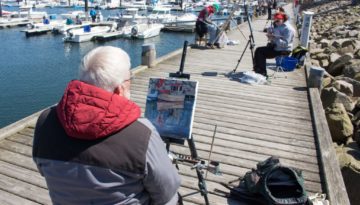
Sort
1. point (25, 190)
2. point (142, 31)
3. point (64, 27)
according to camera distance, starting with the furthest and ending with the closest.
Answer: point (64, 27) → point (142, 31) → point (25, 190)

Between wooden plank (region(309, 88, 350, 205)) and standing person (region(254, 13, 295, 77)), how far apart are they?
9.19 ft

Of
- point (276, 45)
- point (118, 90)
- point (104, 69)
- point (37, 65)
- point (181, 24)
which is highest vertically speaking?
point (104, 69)

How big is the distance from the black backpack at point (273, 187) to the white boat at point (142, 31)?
101 feet

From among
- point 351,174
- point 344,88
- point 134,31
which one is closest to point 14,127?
point 351,174

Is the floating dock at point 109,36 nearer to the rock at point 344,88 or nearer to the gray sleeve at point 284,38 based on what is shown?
→ the gray sleeve at point 284,38

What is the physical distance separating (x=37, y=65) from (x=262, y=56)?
20.2m

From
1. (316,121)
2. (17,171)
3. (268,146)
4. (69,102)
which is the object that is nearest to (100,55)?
(69,102)

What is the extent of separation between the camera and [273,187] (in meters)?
3.71

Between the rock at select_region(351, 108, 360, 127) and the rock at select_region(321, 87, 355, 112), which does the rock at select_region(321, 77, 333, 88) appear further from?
the rock at select_region(351, 108, 360, 127)

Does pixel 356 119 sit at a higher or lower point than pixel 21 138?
lower

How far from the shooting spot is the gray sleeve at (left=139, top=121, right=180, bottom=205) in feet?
6.51

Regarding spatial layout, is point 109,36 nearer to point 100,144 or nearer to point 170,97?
point 170,97

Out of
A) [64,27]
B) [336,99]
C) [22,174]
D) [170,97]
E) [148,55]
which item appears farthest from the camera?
[64,27]

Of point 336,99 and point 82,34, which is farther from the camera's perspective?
point 82,34
